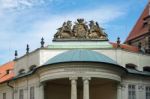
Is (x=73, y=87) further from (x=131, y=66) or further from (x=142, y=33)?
(x=142, y=33)

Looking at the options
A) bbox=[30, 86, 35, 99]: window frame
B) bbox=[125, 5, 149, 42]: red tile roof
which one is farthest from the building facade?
bbox=[30, 86, 35, 99]: window frame

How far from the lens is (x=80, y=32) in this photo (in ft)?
162

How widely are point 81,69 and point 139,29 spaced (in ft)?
78.7

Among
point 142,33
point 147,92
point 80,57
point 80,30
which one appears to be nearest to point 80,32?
point 80,30

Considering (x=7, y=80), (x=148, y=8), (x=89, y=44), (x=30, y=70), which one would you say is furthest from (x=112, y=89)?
(x=148, y=8)

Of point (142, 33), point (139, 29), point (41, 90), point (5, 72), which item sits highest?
point (139, 29)

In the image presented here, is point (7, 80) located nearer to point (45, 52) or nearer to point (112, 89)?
point (45, 52)

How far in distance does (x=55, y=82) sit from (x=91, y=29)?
638cm

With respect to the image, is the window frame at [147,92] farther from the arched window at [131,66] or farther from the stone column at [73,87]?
the stone column at [73,87]

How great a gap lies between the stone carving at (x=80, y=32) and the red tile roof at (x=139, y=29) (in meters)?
15.8

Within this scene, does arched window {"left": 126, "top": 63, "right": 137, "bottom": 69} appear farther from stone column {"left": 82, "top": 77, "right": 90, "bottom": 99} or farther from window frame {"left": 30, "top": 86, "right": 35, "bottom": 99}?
window frame {"left": 30, "top": 86, "right": 35, "bottom": 99}

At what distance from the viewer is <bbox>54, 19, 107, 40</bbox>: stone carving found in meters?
49.2

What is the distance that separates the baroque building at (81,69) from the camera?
44.6 m

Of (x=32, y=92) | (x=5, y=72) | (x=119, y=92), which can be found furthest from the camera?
(x=5, y=72)
